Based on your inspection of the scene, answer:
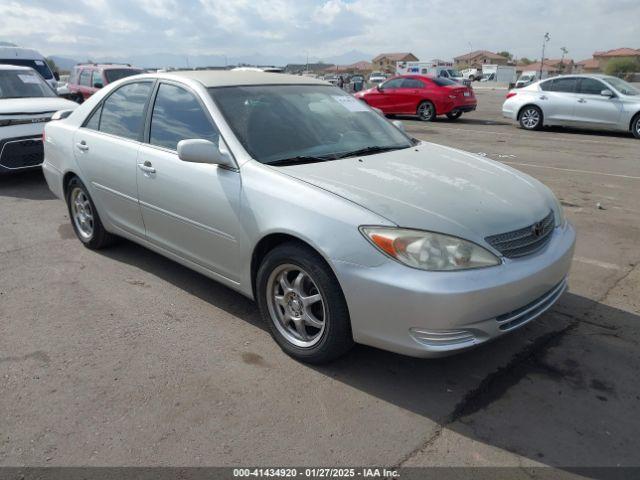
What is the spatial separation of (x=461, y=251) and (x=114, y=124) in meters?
3.22

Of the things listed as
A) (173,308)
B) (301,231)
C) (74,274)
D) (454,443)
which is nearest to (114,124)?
(74,274)

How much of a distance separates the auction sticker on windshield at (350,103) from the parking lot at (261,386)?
1.76m

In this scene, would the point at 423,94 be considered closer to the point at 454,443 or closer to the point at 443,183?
the point at 443,183

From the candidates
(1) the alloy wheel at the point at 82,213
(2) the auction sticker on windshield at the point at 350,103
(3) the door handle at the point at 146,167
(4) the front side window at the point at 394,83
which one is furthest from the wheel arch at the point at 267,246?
(4) the front side window at the point at 394,83

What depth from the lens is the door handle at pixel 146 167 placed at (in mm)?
3957

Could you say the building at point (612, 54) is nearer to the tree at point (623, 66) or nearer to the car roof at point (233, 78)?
the tree at point (623, 66)

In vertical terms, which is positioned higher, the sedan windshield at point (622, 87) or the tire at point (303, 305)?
the sedan windshield at point (622, 87)

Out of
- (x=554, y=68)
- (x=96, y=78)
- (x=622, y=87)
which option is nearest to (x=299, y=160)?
(x=622, y=87)

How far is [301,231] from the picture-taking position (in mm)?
2969

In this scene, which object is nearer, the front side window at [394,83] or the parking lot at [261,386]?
the parking lot at [261,386]

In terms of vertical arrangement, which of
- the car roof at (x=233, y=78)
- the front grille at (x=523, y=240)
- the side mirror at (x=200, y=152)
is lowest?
the front grille at (x=523, y=240)

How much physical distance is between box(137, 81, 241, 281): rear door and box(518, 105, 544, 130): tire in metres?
12.6

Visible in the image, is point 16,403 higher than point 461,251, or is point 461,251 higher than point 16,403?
point 461,251

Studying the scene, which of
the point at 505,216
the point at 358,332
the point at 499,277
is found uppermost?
the point at 505,216
